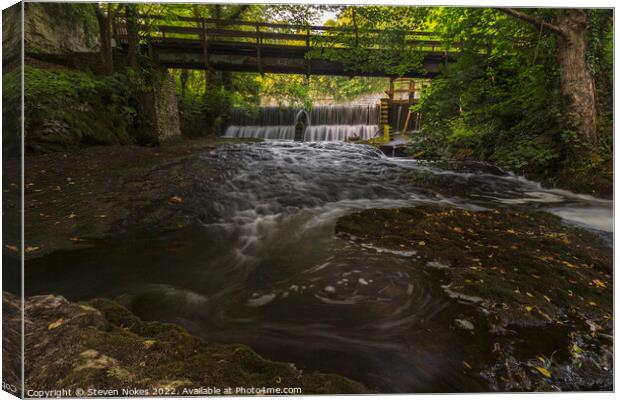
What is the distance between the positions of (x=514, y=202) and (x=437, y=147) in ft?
3.51

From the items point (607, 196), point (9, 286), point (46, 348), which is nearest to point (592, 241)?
point (607, 196)

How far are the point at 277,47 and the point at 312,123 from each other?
230 centimetres

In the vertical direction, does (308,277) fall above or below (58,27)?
below

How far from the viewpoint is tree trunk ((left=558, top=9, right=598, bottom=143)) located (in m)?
2.49

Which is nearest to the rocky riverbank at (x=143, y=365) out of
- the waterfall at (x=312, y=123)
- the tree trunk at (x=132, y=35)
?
the tree trunk at (x=132, y=35)

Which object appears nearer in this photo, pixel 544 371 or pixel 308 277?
pixel 544 371

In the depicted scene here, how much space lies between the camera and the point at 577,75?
2.61 meters

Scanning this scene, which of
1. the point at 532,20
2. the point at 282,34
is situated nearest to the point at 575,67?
the point at 532,20

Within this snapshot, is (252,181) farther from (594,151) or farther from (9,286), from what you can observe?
(594,151)

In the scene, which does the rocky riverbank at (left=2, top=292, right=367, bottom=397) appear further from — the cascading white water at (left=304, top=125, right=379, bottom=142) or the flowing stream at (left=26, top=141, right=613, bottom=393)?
the cascading white water at (left=304, top=125, right=379, bottom=142)

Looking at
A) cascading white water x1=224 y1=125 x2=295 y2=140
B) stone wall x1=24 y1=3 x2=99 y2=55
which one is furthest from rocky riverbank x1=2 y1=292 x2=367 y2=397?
cascading white water x1=224 y1=125 x2=295 y2=140

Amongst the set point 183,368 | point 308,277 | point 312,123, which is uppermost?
point 312,123

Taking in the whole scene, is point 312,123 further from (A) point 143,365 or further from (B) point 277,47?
(A) point 143,365

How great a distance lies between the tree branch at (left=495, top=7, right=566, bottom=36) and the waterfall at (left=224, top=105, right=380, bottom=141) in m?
1.91
